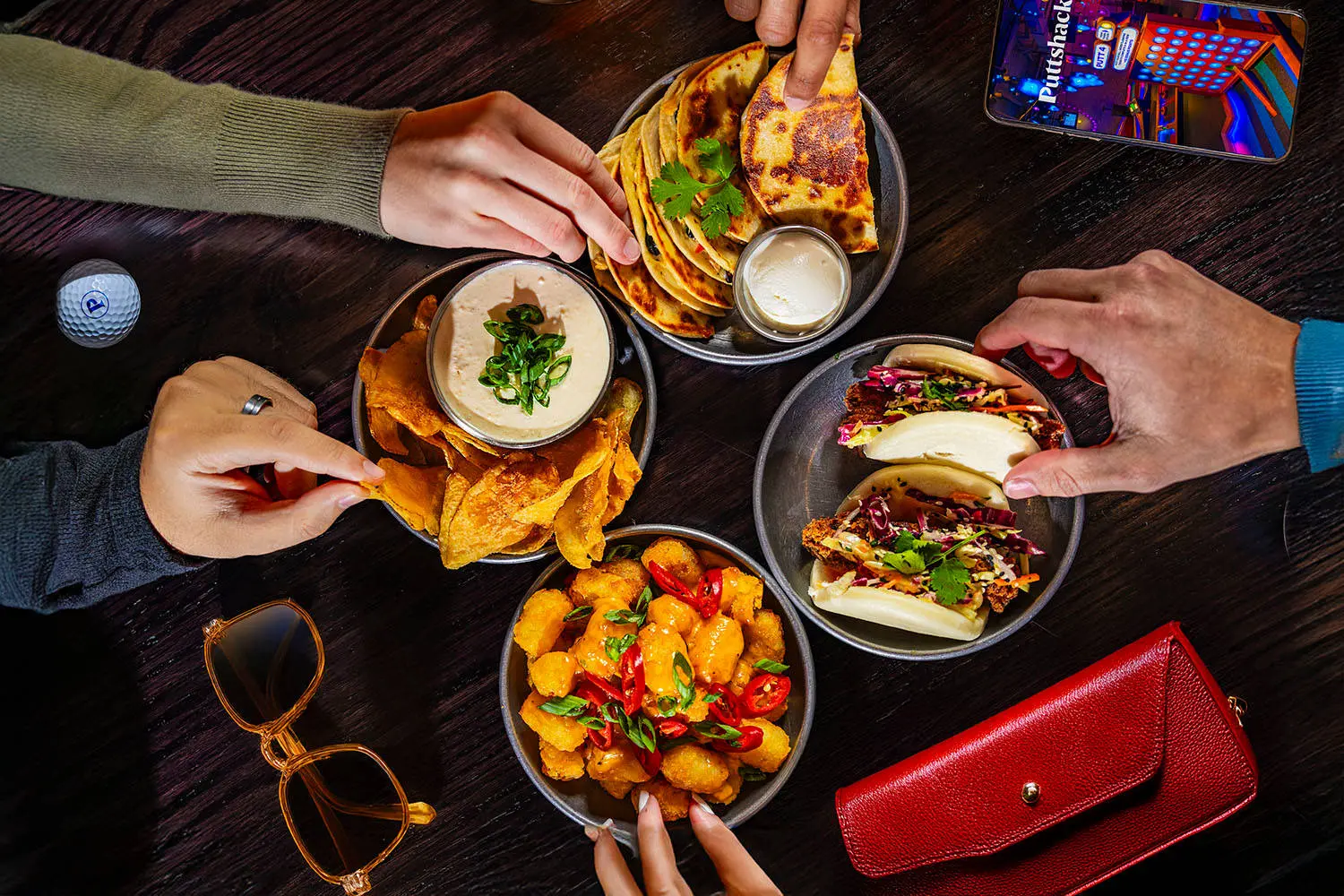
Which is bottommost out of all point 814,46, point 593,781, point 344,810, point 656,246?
point 344,810

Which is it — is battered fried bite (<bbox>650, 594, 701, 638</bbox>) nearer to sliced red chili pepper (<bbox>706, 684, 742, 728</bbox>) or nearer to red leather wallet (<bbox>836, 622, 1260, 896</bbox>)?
sliced red chili pepper (<bbox>706, 684, 742, 728</bbox>)

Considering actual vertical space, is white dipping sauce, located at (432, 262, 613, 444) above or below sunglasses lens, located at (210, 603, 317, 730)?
above

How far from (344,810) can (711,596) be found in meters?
1.05

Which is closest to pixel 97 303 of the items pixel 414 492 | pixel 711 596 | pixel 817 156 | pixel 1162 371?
pixel 414 492

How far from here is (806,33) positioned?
188 cm

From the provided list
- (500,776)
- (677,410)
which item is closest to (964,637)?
(677,410)

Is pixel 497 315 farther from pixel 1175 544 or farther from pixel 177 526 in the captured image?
pixel 1175 544

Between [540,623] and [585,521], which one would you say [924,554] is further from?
[540,623]

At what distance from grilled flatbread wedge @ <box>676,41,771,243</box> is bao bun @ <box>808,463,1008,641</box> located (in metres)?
0.68

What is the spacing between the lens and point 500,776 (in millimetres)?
2266

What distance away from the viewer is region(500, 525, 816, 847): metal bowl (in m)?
2.07

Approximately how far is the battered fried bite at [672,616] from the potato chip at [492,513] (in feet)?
1.10

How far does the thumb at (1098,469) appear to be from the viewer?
1.85 m

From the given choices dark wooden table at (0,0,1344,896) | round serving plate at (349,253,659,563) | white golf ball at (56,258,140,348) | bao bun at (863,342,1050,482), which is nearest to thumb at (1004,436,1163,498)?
bao bun at (863,342,1050,482)
